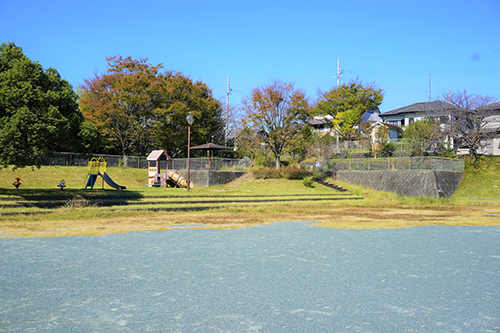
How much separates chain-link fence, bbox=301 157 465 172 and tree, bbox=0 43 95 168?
23493mm

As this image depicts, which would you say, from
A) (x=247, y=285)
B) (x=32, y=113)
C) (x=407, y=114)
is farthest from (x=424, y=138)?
(x=247, y=285)

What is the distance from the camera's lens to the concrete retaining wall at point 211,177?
1352 inches

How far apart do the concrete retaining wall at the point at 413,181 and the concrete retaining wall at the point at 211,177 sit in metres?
10.8

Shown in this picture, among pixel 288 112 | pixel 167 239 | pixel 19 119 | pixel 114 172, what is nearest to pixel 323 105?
pixel 288 112

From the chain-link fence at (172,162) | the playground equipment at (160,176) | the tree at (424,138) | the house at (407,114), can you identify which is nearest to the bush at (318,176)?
the chain-link fence at (172,162)

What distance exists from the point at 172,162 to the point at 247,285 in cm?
3307

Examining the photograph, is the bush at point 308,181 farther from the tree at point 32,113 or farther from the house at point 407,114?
the house at point 407,114

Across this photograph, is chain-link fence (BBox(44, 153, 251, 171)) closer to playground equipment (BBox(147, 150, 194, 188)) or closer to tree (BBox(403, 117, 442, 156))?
playground equipment (BBox(147, 150, 194, 188))

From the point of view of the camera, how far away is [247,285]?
18.9ft

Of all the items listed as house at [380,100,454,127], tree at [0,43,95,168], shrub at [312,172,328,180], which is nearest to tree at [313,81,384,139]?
house at [380,100,454,127]

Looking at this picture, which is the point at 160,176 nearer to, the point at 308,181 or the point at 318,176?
the point at 308,181

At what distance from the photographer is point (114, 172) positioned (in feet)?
118

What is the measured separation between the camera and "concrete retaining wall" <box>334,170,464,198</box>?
2948 cm

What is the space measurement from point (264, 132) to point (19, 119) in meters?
23.1
